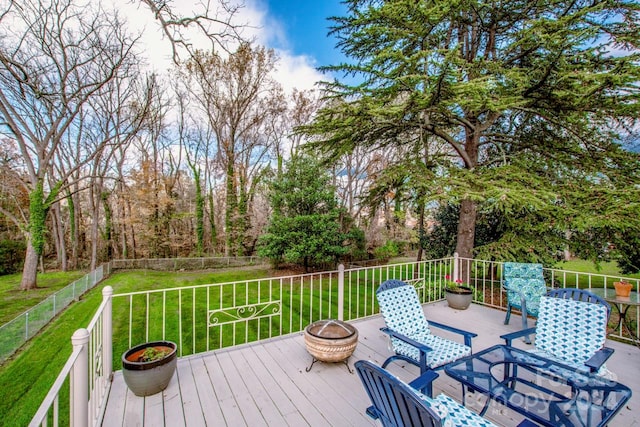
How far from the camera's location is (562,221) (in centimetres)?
535

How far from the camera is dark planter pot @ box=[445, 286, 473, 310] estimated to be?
5129mm

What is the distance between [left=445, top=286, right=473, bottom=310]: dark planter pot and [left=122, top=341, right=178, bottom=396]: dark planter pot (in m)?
4.52

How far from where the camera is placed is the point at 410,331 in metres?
3.26

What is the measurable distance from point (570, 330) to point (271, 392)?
2951mm

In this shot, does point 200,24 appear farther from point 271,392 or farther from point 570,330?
point 570,330

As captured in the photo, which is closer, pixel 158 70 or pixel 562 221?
pixel 562 221

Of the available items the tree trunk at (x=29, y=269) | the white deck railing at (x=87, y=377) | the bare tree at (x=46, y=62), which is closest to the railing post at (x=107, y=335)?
the white deck railing at (x=87, y=377)

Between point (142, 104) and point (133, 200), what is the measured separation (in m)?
5.23

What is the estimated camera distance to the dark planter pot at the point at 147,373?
2.55 meters

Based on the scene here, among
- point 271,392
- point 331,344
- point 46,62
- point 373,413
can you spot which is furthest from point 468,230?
point 46,62

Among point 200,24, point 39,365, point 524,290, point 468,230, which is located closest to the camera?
point 200,24

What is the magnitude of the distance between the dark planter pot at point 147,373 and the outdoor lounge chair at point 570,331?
3.18 metres

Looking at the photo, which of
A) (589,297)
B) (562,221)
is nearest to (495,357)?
(589,297)

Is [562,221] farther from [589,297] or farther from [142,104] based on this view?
[142,104]
